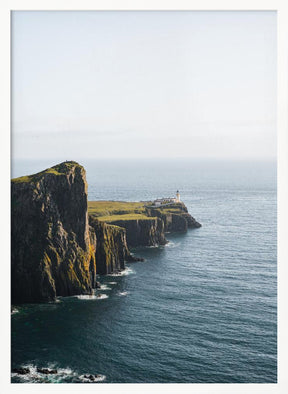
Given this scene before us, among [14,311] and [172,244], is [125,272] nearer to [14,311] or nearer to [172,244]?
[14,311]

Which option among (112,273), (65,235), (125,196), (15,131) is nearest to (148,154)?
(112,273)

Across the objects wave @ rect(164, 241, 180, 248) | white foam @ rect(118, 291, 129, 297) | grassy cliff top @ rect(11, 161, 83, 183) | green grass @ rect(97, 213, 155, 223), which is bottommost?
white foam @ rect(118, 291, 129, 297)

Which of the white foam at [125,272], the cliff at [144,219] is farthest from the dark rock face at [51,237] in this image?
the cliff at [144,219]

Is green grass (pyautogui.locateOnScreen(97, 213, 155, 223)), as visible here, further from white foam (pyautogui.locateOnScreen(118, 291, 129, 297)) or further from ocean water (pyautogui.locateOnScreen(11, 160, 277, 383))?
white foam (pyautogui.locateOnScreen(118, 291, 129, 297))

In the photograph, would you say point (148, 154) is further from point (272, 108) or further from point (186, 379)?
point (186, 379)

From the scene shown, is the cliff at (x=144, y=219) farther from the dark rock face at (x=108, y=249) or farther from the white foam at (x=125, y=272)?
the white foam at (x=125, y=272)

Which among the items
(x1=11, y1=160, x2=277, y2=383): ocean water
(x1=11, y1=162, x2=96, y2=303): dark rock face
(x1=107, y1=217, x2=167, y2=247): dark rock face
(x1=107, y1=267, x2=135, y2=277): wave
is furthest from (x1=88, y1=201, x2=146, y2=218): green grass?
(x1=11, y1=162, x2=96, y2=303): dark rock face
